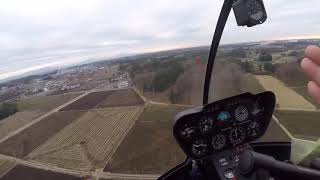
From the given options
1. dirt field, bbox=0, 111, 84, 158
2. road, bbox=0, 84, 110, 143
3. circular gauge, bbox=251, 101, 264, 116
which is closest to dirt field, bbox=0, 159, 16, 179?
dirt field, bbox=0, 111, 84, 158

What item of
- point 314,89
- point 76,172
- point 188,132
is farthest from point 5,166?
point 314,89

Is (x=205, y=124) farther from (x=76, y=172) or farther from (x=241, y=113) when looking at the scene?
(x=76, y=172)

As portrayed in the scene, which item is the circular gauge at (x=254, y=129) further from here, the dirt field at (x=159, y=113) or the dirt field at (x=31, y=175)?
the dirt field at (x=31, y=175)

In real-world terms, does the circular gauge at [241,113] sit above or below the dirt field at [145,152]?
above

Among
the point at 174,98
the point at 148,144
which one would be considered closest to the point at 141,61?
the point at 174,98

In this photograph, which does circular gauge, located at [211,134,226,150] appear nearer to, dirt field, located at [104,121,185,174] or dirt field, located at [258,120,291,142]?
dirt field, located at [258,120,291,142]

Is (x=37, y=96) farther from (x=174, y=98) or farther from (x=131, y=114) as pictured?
(x=174, y=98)

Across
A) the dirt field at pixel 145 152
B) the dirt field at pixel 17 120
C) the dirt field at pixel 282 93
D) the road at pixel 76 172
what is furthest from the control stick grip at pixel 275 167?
the dirt field at pixel 17 120
